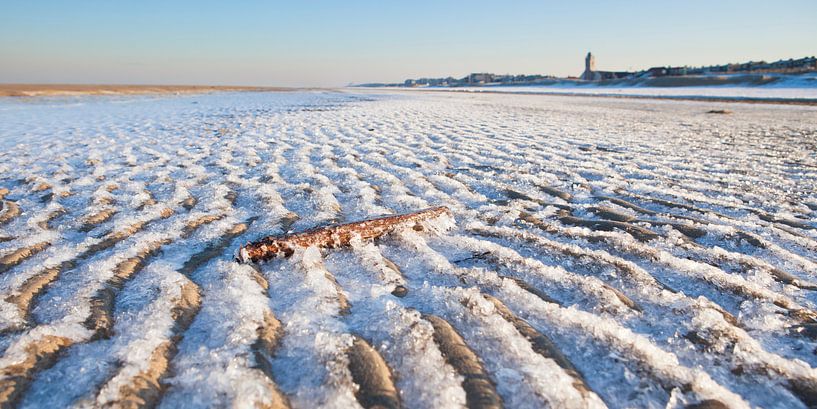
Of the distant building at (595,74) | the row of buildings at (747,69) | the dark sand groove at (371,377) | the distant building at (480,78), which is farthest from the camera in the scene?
the distant building at (480,78)

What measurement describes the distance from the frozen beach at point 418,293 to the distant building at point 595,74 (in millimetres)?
50826

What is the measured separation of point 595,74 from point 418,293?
2592 inches

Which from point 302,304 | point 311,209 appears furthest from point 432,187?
point 302,304

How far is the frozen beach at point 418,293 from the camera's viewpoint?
1.01 metres

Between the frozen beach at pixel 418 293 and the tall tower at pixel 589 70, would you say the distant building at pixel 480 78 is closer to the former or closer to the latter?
the tall tower at pixel 589 70

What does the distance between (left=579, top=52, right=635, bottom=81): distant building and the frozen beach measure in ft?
167

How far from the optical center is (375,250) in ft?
5.85

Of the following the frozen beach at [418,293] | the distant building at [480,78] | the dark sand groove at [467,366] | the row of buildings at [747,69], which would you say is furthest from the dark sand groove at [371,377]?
the distant building at [480,78]

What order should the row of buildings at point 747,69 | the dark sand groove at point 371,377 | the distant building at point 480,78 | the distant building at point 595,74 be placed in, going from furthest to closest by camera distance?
the distant building at point 480,78
the distant building at point 595,74
the row of buildings at point 747,69
the dark sand groove at point 371,377

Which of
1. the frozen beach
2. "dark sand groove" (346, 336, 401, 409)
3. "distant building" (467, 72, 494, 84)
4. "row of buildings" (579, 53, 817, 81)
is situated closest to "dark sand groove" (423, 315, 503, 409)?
the frozen beach

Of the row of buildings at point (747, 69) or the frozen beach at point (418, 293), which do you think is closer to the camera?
the frozen beach at point (418, 293)

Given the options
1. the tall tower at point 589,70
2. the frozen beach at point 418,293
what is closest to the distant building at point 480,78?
the tall tower at point 589,70

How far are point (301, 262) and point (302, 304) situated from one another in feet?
0.99

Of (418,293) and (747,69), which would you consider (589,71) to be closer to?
(747,69)
